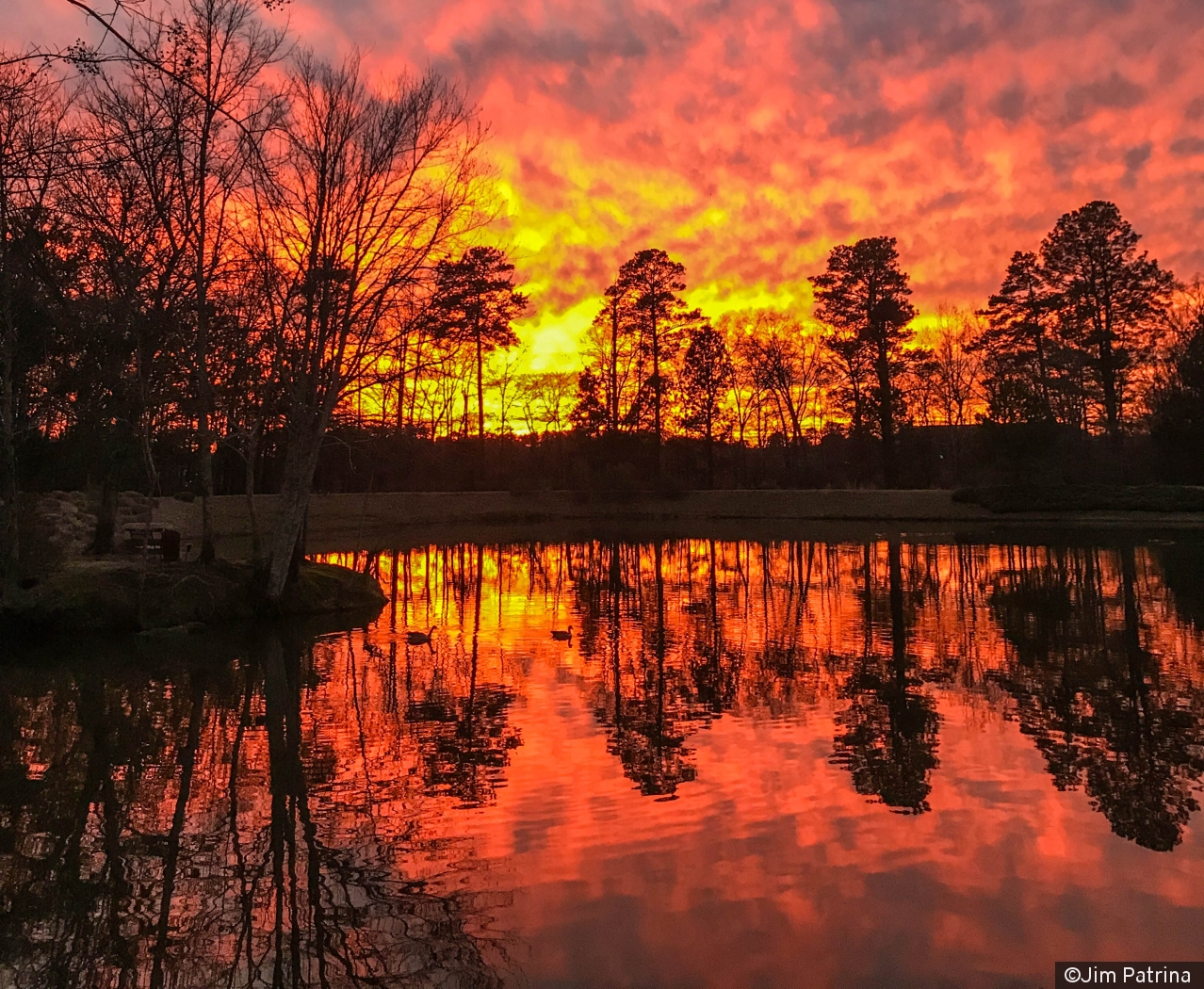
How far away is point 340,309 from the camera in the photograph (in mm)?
17000

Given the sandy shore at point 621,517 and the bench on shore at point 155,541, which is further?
the sandy shore at point 621,517

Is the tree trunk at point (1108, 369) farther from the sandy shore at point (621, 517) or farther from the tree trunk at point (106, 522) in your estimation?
the tree trunk at point (106, 522)

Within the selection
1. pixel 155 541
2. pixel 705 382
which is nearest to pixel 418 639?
pixel 155 541

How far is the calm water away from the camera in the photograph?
4.38 meters

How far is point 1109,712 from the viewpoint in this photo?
8.50 m

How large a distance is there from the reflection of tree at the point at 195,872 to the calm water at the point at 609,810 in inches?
0.9

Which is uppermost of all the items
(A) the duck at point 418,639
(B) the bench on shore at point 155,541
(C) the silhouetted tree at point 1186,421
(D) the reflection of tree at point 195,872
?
(C) the silhouetted tree at point 1186,421

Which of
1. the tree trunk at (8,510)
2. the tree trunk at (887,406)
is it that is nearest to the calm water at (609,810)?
the tree trunk at (8,510)

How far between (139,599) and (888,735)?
12.8 metres

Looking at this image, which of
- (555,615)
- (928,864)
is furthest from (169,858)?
(555,615)

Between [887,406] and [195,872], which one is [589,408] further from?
[195,872]

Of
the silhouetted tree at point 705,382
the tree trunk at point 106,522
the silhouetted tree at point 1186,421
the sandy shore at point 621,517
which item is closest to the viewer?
the tree trunk at point 106,522

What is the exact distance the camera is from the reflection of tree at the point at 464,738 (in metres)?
6.94

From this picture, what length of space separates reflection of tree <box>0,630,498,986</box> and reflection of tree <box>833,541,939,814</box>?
3.56m
